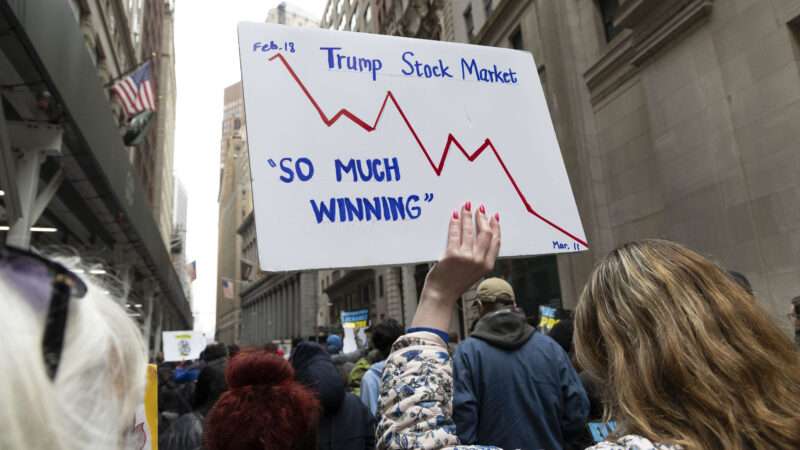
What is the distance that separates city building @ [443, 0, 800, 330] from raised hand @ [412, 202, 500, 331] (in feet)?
14.8

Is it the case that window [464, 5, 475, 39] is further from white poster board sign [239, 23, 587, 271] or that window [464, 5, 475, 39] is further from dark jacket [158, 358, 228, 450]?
white poster board sign [239, 23, 587, 271]

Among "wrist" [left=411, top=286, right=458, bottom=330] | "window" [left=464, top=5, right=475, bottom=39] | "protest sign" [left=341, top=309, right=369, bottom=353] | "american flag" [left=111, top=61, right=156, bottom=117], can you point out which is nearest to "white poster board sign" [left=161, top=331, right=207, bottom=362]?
"protest sign" [left=341, top=309, right=369, bottom=353]

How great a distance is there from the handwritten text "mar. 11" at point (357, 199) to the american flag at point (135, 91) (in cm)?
1334

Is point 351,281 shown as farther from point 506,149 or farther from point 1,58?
point 506,149

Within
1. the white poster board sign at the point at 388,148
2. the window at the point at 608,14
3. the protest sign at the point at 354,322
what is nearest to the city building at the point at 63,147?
the white poster board sign at the point at 388,148

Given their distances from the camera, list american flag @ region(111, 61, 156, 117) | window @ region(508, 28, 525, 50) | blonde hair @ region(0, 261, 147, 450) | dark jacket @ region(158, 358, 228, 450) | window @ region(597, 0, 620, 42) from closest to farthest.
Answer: blonde hair @ region(0, 261, 147, 450) < dark jacket @ region(158, 358, 228, 450) < american flag @ region(111, 61, 156, 117) < window @ region(597, 0, 620, 42) < window @ region(508, 28, 525, 50)

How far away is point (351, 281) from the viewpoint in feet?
149

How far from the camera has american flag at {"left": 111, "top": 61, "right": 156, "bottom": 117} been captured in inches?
537

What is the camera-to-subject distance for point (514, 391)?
298cm

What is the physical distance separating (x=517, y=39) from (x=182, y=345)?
15.4 metres

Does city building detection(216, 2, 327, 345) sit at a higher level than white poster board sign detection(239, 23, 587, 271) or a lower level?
higher

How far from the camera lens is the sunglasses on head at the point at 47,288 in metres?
0.75

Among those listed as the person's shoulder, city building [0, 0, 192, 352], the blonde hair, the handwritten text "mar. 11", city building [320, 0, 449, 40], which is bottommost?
the person's shoulder

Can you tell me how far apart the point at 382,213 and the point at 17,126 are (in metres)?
6.95
